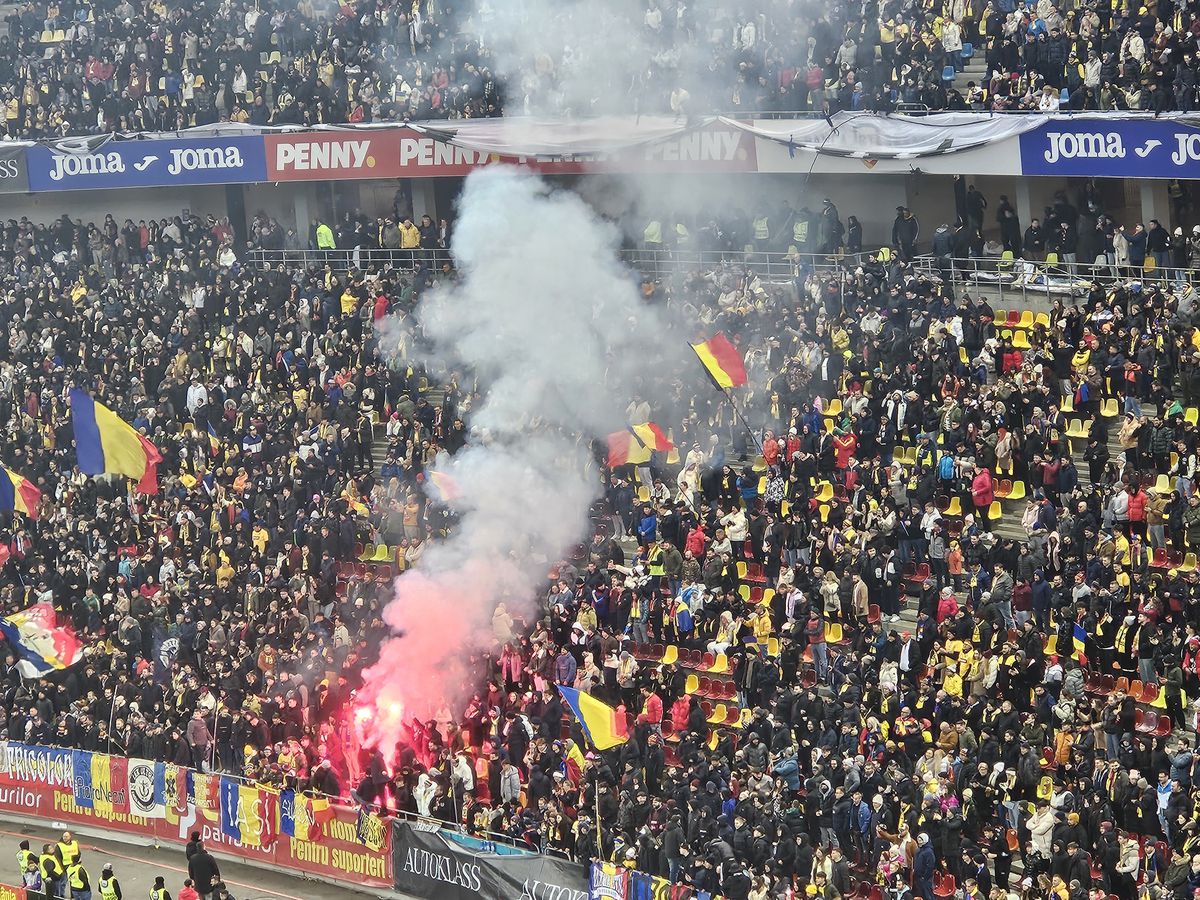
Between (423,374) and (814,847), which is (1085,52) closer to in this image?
(423,374)

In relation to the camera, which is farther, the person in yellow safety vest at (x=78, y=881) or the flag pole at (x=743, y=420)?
the flag pole at (x=743, y=420)

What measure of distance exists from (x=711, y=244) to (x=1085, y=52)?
6728 millimetres

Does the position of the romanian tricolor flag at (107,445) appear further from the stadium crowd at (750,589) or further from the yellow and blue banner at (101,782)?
the yellow and blue banner at (101,782)

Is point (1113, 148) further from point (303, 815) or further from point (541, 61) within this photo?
point (303, 815)

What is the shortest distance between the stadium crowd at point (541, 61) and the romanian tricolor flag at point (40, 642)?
12.0 m

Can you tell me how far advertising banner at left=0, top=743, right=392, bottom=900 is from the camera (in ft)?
81.0

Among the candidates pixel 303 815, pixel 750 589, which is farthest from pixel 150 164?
pixel 303 815

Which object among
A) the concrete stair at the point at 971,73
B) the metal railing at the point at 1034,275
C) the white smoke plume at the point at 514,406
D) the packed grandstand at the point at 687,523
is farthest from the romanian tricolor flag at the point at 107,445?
the concrete stair at the point at 971,73

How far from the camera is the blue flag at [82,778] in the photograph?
27047mm

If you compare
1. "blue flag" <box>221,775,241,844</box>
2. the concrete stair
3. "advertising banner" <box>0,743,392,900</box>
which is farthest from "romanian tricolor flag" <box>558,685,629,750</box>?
the concrete stair

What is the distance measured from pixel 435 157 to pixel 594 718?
16.6 m

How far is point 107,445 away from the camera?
30.0m

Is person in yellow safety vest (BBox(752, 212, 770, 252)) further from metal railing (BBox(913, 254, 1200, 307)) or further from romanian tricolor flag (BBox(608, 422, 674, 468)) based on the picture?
romanian tricolor flag (BBox(608, 422, 674, 468))

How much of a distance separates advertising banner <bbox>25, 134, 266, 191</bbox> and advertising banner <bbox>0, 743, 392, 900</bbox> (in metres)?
14.7
